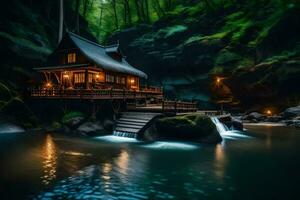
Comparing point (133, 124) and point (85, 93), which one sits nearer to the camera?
point (133, 124)

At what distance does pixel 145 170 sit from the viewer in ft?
47.0

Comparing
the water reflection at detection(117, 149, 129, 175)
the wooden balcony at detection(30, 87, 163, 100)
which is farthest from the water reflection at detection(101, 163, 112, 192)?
the wooden balcony at detection(30, 87, 163, 100)

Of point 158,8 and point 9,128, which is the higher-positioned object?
point 158,8

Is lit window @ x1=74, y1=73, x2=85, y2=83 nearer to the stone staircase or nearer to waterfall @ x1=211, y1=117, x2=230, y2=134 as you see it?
the stone staircase

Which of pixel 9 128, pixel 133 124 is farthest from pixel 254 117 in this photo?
pixel 9 128

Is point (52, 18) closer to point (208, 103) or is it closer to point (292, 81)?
point (208, 103)

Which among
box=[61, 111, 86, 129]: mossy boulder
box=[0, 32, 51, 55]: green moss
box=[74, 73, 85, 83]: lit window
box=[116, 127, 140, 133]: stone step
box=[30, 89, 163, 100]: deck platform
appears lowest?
box=[116, 127, 140, 133]: stone step

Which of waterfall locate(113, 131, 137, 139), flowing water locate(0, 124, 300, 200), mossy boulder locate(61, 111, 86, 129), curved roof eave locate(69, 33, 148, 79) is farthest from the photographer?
curved roof eave locate(69, 33, 148, 79)

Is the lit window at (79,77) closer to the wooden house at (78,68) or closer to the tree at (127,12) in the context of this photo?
the wooden house at (78,68)

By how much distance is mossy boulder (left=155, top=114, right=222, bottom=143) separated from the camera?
23.6 m

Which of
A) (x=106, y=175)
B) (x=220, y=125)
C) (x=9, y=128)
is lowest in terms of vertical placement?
(x=106, y=175)

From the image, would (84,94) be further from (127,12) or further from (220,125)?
(127,12)

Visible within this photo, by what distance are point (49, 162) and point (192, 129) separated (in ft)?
41.5

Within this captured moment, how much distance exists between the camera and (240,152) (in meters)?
19.5
